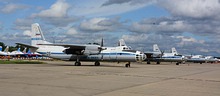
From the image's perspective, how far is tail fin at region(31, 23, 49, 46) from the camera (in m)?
44.5

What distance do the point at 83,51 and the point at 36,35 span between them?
9.02 metres

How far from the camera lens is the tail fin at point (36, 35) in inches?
1753

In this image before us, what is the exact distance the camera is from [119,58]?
1550 inches

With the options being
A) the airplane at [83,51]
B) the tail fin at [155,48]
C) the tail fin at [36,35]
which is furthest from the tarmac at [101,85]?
the tail fin at [155,48]

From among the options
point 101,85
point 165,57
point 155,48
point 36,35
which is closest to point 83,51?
point 36,35

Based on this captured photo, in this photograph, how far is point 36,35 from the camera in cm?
4484

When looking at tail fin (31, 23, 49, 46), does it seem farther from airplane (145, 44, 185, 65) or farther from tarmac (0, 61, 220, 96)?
airplane (145, 44, 185, 65)

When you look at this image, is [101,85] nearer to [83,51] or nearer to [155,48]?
[83,51]

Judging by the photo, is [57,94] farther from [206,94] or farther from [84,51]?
[84,51]

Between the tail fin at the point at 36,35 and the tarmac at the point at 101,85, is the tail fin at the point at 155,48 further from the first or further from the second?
the tarmac at the point at 101,85

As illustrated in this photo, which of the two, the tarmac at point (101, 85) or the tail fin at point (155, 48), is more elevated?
the tail fin at point (155, 48)

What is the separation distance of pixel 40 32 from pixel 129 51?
1533 centimetres

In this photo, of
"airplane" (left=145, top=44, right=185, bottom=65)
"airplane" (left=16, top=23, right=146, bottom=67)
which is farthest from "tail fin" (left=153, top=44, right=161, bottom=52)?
"airplane" (left=16, top=23, right=146, bottom=67)

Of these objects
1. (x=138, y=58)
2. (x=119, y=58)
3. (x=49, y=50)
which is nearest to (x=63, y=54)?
(x=49, y=50)
